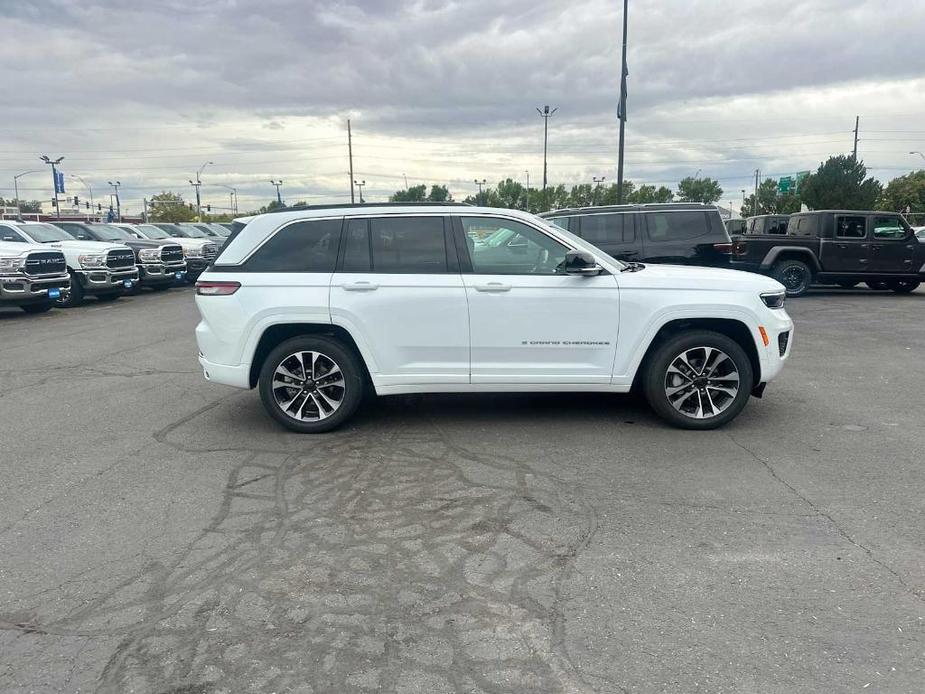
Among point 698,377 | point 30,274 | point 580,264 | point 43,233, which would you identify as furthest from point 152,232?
point 698,377

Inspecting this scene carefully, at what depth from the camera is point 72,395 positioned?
742cm

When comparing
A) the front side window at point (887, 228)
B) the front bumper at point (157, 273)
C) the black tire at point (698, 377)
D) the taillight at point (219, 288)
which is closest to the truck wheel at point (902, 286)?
the front side window at point (887, 228)

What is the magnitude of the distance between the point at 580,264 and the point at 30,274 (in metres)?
13.0

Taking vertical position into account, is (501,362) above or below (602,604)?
above

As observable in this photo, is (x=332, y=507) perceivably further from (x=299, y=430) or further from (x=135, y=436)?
(x=135, y=436)

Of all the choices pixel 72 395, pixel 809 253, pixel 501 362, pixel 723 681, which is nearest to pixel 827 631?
pixel 723 681

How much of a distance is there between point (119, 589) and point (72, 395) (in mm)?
4714

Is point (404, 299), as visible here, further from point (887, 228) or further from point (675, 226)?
point (887, 228)

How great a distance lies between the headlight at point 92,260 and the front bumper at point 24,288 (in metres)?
1.50

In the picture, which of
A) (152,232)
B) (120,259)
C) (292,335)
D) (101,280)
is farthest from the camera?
(152,232)

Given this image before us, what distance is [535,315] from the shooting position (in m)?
Answer: 5.68

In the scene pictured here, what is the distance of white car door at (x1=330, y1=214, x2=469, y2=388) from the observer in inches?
224

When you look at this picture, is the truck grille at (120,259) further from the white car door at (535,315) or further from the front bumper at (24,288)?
the white car door at (535,315)

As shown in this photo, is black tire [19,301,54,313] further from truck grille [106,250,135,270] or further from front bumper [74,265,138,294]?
truck grille [106,250,135,270]
